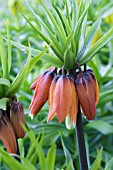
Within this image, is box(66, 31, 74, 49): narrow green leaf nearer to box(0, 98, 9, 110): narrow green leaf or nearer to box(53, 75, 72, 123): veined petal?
box(53, 75, 72, 123): veined petal

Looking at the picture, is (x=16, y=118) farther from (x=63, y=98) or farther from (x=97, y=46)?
(x=97, y=46)

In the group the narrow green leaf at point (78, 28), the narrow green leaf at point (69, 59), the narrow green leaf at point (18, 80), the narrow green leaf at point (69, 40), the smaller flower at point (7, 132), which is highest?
the narrow green leaf at point (78, 28)

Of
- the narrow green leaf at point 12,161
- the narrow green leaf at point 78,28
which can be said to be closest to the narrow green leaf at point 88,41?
the narrow green leaf at point 78,28

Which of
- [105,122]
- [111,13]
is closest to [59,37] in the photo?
[105,122]

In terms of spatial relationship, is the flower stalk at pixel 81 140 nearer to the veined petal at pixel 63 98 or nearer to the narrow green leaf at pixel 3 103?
the veined petal at pixel 63 98

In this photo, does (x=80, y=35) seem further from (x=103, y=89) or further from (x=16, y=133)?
(x=103, y=89)

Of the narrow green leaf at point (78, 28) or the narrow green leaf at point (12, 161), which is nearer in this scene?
the narrow green leaf at point (12, 161)
